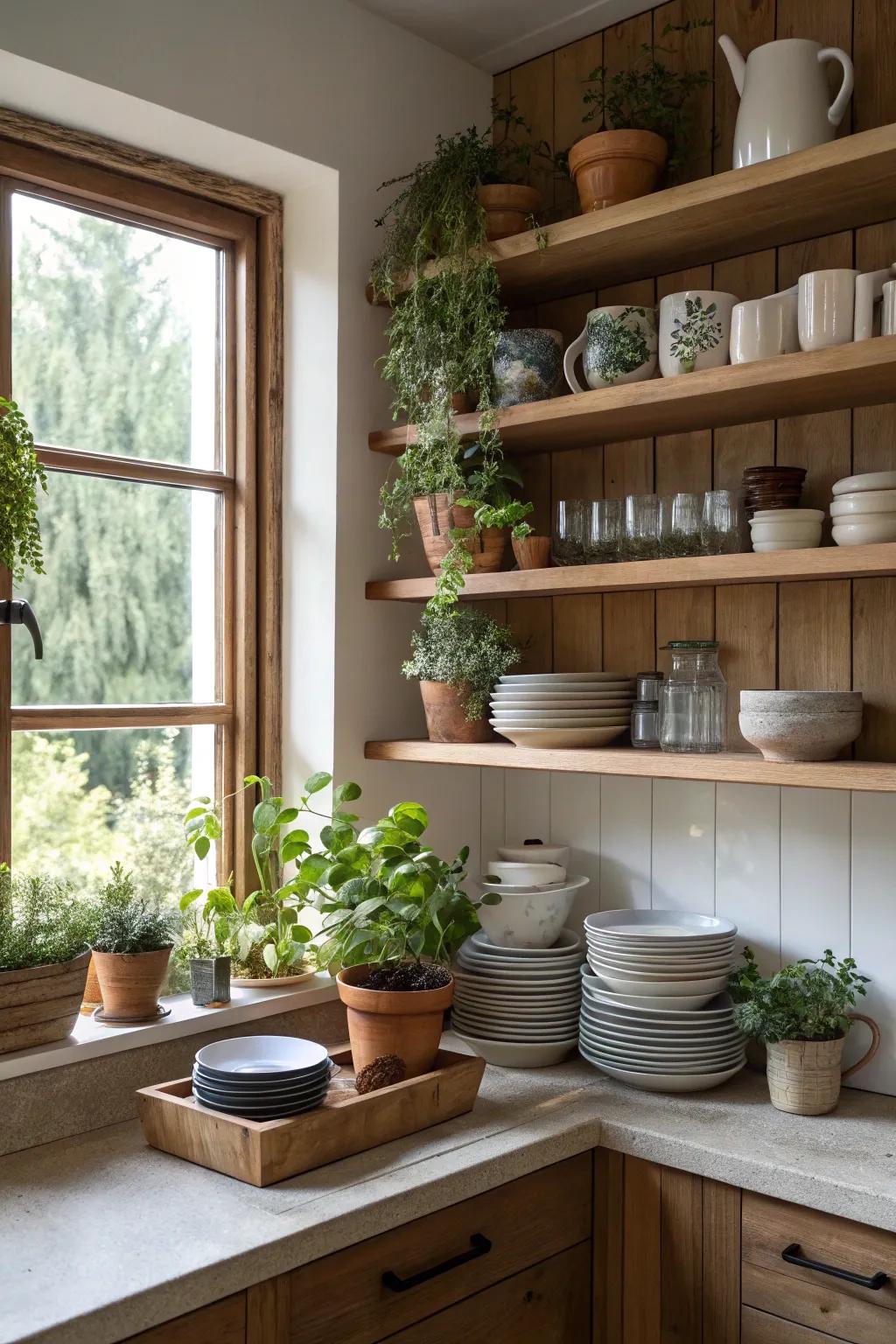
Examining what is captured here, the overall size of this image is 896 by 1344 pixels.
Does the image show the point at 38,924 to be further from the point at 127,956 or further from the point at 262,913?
the point at 262,913

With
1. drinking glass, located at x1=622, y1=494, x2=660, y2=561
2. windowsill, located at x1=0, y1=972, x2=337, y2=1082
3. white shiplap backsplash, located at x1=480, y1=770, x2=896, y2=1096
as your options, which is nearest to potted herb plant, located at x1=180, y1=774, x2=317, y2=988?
windowsill, located at x1=0, y1=972, x2=337, y2=1082

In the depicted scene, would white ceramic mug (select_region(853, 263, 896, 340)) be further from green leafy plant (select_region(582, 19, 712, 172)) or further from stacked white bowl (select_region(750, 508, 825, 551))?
green leafy plant (select_region(582, 19, 712, 172))

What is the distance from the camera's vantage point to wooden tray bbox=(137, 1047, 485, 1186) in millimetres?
1586

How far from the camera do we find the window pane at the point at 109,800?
1991 mm

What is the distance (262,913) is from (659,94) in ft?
5.35

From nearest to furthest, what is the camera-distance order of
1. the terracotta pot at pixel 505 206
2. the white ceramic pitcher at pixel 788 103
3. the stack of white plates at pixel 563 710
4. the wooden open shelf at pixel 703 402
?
the wooden open shelf at pixel 703 402, the white ceramic pitcher at pixel 788 103, the stack of white plates at pixel 563 710, the terracotta pot at pixel 505 206

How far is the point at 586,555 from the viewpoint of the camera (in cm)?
212

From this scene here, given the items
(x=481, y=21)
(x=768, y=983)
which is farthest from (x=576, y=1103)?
(x=481, y=21)

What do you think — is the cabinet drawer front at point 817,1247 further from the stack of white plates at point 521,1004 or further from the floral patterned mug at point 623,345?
the floral patterned mug at point 623,345

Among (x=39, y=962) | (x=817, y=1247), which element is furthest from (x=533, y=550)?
(x=817, y=1247)

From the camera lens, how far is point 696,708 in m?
1.98

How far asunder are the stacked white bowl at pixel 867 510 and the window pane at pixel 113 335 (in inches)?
46.1

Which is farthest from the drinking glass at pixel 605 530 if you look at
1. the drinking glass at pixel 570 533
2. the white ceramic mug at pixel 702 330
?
the white ceramic mug at pixel 702 330

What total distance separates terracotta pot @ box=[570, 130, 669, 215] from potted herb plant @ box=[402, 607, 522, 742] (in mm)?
748
